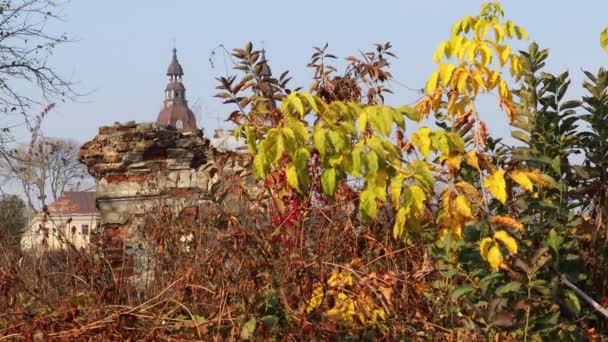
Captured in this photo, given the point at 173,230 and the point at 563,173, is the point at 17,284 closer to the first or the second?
the point at 173,230

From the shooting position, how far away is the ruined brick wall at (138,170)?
8.80m

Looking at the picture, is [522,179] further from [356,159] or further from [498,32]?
[356,159]

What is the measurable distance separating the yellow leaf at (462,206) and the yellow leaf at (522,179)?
0.23 metres

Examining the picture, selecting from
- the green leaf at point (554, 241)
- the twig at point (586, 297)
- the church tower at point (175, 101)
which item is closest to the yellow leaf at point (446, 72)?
the green leaf at point (554, 241)

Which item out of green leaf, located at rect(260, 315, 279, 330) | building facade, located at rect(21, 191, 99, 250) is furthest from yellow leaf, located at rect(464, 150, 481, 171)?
building facade, located at rect(21, 191, 99, 250)

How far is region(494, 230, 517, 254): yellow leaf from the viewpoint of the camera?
3.56 meters

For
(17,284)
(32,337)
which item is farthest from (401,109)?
(17,284)

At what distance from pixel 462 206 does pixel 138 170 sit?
6.18m

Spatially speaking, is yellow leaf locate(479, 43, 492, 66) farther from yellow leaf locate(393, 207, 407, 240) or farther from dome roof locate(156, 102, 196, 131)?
dome roof locate(156, 102, 196, 131)

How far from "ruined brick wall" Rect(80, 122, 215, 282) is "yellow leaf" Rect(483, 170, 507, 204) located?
498cm

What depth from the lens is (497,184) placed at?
3785 millimetres

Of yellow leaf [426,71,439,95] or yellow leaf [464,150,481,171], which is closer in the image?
yellow leaf [464,150,481,171]

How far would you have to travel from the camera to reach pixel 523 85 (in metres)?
4.54

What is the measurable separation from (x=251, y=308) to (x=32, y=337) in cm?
94
